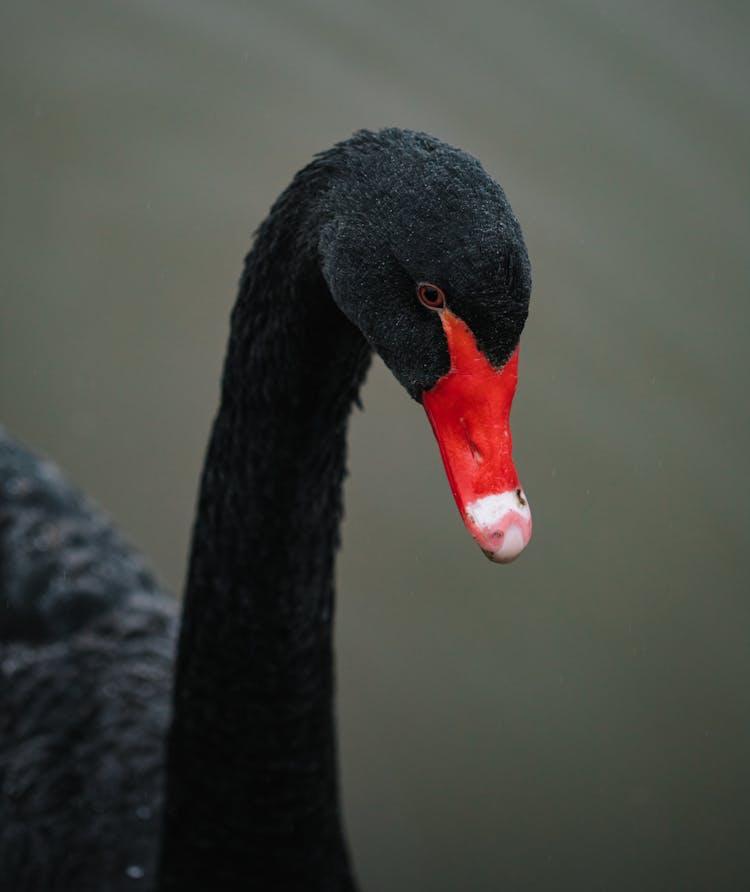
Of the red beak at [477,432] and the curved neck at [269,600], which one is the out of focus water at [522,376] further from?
the red beak at [477,432]

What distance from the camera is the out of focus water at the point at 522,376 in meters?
2.66

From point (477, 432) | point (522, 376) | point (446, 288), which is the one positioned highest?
point (522, 376)

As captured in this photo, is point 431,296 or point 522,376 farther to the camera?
point 522,376

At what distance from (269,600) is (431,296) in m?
0.64

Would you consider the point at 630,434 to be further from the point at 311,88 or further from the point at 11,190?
the point at 11,190

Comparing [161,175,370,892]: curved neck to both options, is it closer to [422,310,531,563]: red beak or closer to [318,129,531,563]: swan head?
[318,129,531,563]: swan head

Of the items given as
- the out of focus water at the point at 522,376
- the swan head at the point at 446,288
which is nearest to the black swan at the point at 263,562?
the swan head at the point at 446,288

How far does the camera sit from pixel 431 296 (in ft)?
4.04

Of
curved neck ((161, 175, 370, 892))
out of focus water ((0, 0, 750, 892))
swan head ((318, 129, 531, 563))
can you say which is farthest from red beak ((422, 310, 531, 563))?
out of focus water ((0, 0, 750, 892))

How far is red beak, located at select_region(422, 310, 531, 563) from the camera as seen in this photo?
1213 millimetres

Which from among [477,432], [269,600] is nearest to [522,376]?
[269,600]

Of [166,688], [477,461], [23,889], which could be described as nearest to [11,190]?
[166,688]

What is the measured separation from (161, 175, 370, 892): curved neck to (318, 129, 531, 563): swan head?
0.12 meters

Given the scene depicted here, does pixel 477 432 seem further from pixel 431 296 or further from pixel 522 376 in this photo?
pixel 522 376
